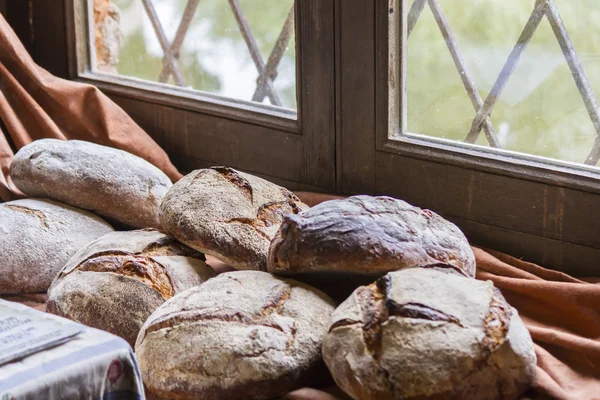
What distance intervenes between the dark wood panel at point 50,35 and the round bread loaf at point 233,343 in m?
1.50

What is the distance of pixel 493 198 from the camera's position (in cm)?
191

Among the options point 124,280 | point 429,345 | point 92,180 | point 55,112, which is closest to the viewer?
point 429,345

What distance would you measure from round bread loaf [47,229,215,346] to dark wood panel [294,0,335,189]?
1.64 feet

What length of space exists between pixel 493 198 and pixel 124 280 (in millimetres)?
813

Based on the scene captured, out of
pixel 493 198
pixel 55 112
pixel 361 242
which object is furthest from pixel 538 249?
pixel 55 112

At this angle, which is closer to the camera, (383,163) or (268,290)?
(268,290)

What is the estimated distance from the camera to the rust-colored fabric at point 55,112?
95.2 inches

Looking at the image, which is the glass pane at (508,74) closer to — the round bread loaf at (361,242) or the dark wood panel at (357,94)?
the dark wood panel at (357,94)

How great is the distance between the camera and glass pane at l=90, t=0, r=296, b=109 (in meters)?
2.27

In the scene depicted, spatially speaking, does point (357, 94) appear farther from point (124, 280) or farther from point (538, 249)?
point (124, 280)

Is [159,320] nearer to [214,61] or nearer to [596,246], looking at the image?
[596,246]

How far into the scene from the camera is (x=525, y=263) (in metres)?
1.85

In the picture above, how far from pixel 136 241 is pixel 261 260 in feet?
0.85

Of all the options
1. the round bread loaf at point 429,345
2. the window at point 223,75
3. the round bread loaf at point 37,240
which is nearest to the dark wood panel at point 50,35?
the window at point 223,75
